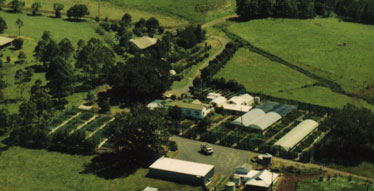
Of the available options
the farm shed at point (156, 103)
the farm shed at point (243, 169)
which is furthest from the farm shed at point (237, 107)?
the farm shed at point (243, 169)

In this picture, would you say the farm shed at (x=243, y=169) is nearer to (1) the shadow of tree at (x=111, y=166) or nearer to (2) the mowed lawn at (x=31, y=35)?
(1) the shadow of tree at (x=111, y=166)

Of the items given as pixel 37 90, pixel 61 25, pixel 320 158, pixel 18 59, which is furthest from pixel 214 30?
pixel 320 158

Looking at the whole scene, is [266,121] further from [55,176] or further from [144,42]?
[144,42]

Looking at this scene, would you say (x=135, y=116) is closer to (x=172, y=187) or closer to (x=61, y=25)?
(x=172, y=187)

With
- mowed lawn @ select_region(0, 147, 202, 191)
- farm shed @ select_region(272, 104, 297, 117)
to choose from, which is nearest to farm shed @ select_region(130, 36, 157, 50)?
farm shed @ select_region(272, 104, 297, 117)

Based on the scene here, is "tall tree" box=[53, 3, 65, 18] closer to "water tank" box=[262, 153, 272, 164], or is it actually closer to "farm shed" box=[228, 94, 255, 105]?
Answer: "farm shed" box=[228, 94, 255, 105]
